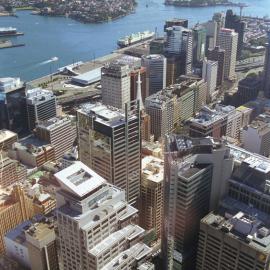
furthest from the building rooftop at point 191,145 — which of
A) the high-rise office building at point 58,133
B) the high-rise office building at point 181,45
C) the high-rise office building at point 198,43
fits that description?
the high-rise office building at point 198,43

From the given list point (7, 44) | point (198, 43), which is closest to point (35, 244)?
point (198, 43)

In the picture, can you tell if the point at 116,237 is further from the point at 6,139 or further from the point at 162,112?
the point at 162,112

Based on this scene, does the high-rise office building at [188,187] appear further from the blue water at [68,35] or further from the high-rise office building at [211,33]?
the high-rise office building at [211,33]

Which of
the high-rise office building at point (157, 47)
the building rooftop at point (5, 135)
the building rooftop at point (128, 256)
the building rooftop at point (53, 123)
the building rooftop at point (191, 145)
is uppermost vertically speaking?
the building rooftop at point (191, 145)

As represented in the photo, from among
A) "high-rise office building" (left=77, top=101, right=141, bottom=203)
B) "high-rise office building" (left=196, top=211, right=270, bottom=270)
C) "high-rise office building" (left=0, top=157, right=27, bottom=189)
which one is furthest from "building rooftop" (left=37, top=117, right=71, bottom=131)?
"high-rise office building" (left=196, top=211, right=270, bottom=270)

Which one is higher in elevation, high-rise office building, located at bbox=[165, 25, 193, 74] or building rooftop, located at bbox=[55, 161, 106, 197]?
building rooftop, located at bbox=[55, 161, 106, 197]

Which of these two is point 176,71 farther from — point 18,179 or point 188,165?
point 188,165

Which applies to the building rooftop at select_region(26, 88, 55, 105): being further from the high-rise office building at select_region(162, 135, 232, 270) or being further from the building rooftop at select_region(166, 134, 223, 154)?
the building rooftop at select_region(166, 134, 223, 154)
